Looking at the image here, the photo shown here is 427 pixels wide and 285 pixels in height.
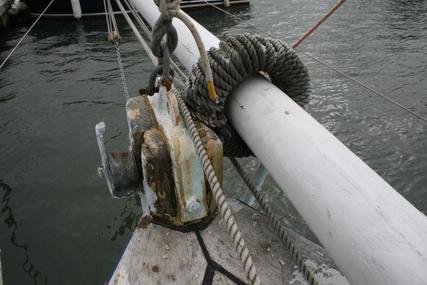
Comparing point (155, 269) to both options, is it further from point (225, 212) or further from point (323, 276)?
point (323, 276)

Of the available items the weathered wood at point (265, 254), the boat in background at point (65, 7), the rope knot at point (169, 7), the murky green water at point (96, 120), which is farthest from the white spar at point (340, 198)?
the boat in background at point (65, 7)

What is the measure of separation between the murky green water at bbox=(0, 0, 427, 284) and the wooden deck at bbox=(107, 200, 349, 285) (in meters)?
2.96

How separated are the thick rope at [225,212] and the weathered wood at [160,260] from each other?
0.90 ft

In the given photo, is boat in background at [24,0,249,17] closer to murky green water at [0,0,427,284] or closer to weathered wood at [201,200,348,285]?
murky green water at [0,0,427,284]

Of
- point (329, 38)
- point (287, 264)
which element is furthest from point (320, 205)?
point (329, 38)

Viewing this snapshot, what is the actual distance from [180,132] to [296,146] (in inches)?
15.1

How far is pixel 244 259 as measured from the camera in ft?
2.64

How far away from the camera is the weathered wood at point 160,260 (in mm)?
1065

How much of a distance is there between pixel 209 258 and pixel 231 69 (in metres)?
0.62

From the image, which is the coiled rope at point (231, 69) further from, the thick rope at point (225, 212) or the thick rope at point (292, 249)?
the thick rope at point (292, 249)

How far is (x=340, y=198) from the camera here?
83 cm

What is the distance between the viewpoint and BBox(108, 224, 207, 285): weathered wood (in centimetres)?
107

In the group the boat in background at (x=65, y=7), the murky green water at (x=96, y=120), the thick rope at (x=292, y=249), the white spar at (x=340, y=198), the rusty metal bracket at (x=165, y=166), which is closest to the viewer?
the white spar at (x=340, y=198)

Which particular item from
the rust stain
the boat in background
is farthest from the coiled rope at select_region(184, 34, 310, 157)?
the boat in background
